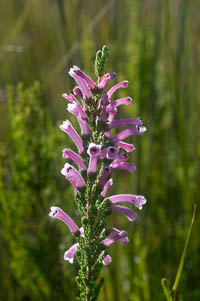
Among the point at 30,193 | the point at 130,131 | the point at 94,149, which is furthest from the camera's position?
the point at 30,193

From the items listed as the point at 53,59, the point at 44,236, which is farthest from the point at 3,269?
the point at 53,59

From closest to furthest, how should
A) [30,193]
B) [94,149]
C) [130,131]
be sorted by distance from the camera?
1. [94,149]
2. [130,131]
3. [30,193]

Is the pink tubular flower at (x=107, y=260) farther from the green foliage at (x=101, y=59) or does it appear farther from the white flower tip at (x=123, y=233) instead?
the green foliage at (x=101, y=59)

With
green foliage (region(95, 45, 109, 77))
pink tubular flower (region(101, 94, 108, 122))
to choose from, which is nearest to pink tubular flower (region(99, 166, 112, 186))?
pink tubular flower (region(101, 94, 108, 122))

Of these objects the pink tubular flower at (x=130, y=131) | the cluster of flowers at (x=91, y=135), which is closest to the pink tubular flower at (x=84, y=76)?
the cluster of flowers at (x=91, y=135)

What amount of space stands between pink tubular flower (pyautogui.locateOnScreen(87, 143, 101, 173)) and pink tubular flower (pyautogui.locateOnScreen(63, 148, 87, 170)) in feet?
0.15

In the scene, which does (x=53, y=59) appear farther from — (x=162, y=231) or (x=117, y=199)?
(x=117, y=199)

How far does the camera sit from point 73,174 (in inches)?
31.8

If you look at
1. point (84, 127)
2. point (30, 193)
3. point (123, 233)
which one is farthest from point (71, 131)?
point (30, 193)

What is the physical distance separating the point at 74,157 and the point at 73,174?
Result: 4 centimetres

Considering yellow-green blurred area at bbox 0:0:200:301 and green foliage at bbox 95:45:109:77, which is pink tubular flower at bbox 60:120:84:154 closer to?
green foliage at bbox 95:45:109:77

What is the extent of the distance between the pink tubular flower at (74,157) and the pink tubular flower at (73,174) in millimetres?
25

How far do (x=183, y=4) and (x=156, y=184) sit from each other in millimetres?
1024

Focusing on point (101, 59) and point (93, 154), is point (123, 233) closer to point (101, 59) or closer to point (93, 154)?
point (93, 154)
